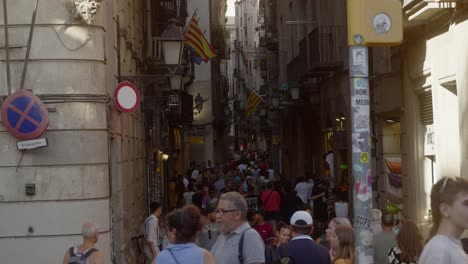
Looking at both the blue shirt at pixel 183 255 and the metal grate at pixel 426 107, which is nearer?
the blue shirt at pixel 183 255

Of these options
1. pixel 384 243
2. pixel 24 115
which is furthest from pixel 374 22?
pixel 24 115

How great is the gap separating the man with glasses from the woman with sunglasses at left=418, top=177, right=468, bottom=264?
2281mm

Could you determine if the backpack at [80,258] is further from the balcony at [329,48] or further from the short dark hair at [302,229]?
the balcony at [329,48]

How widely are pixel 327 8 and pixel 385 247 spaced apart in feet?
58.9

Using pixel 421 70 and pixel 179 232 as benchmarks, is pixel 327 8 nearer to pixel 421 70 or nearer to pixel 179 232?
pixel 421 70

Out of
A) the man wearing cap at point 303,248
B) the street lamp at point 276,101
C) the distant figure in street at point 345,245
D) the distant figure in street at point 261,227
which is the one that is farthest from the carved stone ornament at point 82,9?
the street lamp at point 276,101

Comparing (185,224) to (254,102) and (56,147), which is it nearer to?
(56,147)

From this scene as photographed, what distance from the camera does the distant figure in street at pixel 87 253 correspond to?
335 inches

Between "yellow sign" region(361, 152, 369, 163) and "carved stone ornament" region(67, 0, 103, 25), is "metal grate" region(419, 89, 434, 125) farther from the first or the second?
"yellow sign" region(361, 152, 369, 163)

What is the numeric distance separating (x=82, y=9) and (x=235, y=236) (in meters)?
6.41

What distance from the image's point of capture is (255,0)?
9275 centimetres

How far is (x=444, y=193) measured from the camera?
4.77m

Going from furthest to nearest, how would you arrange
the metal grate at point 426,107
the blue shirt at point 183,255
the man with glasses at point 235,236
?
the metal grate at point 426,107 < the man with glasses at point 235,236 < the blue shirt at point 183,255

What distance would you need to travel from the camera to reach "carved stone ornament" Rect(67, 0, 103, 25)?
1242 cm
